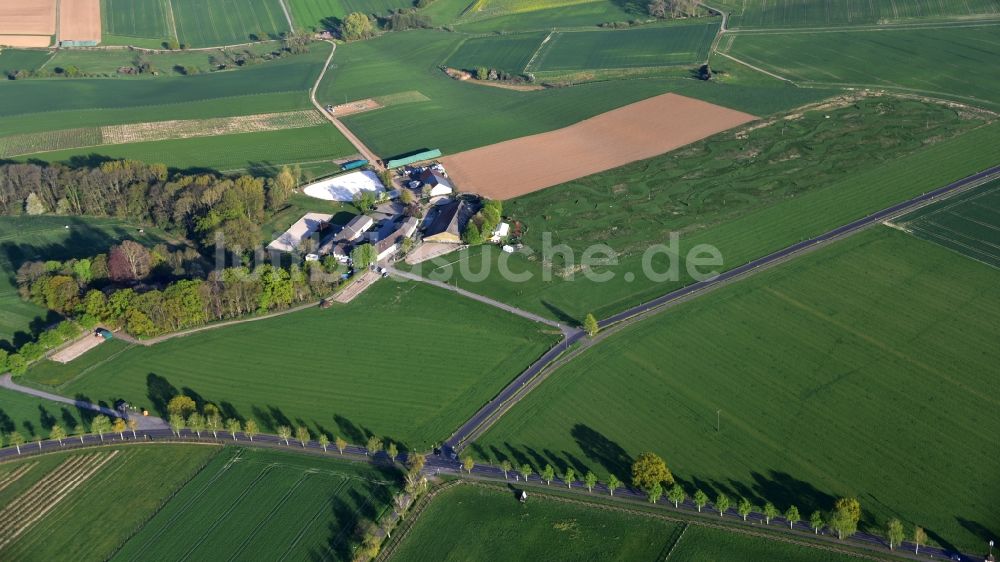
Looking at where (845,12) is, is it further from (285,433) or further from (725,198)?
(285,433)

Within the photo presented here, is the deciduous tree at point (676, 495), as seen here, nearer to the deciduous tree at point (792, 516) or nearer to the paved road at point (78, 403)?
the deciduous tree at point (792, 516)

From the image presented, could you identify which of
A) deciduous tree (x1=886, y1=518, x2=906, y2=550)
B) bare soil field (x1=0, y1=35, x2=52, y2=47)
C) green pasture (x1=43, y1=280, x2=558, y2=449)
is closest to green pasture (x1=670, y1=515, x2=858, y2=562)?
deciduous tree (x1=886, y1=518, x2=906, y2=550)

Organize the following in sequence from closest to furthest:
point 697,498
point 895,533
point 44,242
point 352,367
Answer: point 895,533 < point 697,498 < point 352,367 < point 44,242

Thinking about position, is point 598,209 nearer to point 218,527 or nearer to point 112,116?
point 218,527

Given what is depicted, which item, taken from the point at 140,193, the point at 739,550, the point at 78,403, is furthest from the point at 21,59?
the point at 739,550

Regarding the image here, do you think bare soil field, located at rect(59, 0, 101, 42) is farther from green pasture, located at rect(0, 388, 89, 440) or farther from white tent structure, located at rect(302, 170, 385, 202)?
green pasture, located at rect(0, 388, 89, 440)

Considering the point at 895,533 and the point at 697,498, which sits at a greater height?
the point at 697,498
